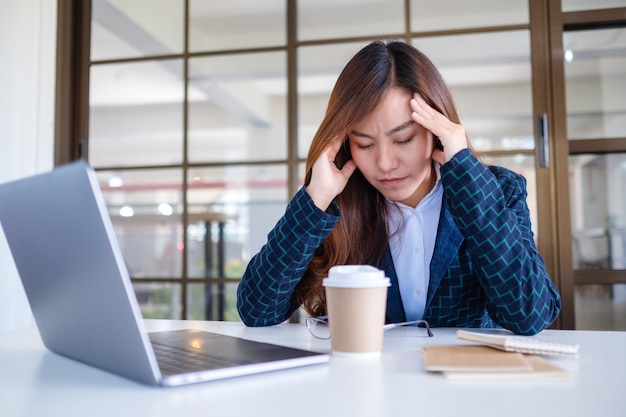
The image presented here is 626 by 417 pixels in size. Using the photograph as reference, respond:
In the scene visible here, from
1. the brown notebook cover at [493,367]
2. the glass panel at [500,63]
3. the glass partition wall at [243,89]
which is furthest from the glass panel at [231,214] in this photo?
the brown notebook cover at [493,367]

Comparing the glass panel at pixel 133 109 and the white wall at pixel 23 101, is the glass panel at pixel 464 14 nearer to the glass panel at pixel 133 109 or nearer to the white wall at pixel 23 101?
the glass panel at pixel 133 109

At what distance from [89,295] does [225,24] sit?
2503 millimetres

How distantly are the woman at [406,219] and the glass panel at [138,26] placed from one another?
190 cm

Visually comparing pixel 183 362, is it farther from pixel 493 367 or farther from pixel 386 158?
pixel 386 158

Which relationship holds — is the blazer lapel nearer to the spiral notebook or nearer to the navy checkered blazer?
the navy checkered blazer

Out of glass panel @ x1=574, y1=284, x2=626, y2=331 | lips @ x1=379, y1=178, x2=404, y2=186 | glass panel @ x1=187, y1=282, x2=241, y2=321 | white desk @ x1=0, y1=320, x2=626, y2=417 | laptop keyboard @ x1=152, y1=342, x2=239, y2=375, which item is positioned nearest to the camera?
white desk @ x1=0, y1=320, x2=626, y2=417

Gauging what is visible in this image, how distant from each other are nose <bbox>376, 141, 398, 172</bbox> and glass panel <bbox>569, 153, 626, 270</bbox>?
5.20ft

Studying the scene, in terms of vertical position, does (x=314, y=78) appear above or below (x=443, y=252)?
above

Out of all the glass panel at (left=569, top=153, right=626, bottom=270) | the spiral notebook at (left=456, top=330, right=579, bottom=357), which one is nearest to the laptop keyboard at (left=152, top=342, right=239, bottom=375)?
the spiral notebook at (left=456, top=330, right=579, bottom=357)

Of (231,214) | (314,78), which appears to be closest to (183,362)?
(314,78)

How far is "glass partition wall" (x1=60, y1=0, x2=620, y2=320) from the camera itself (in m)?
2.54

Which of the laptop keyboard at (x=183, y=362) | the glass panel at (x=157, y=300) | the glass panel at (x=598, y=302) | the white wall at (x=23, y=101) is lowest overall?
the glass panel at (x=157, y=300)

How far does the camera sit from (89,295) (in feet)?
1.91

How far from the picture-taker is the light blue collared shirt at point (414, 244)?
3.98 feet
